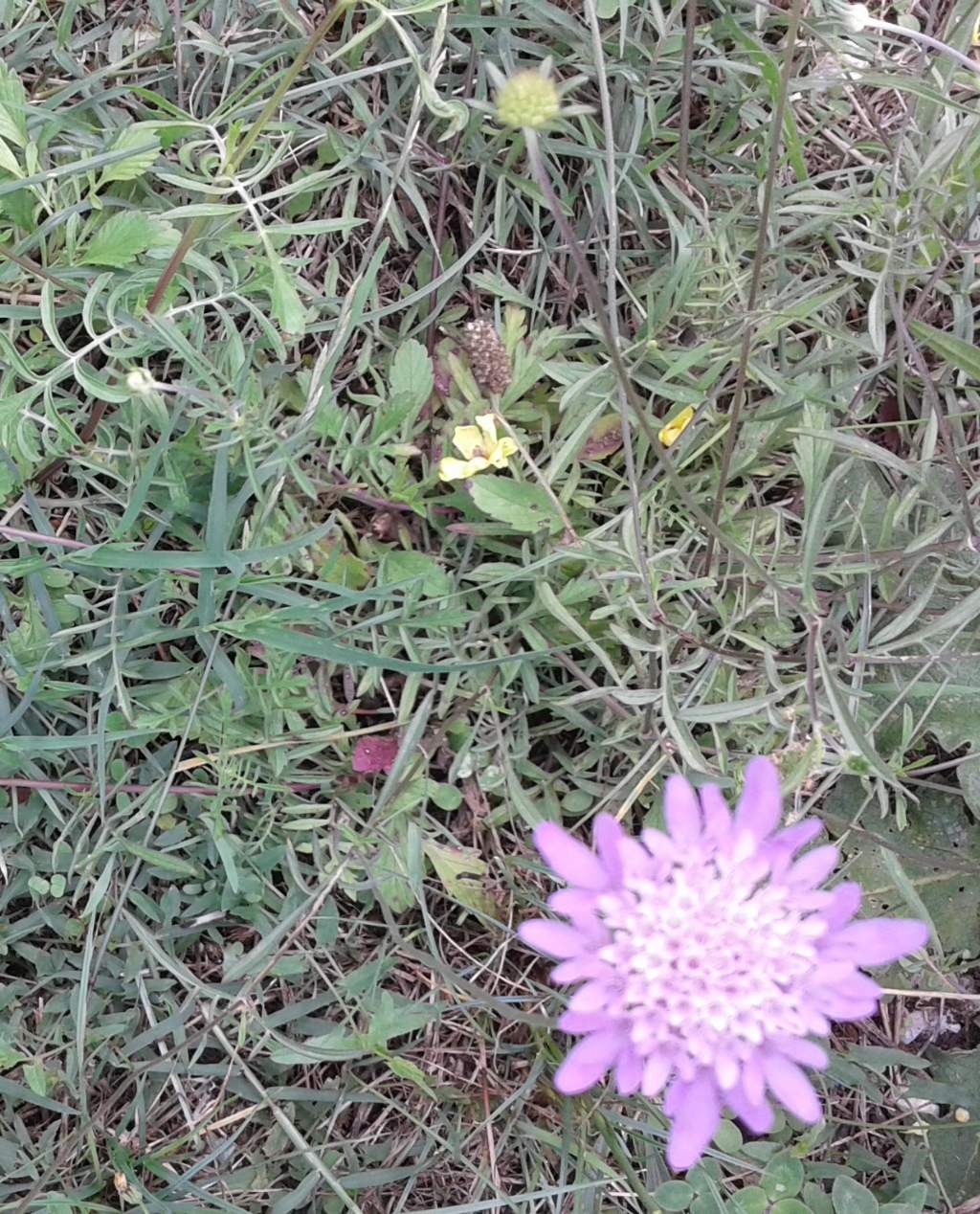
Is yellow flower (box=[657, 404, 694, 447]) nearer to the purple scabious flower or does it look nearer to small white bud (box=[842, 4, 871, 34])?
small white bud (box=[842, 4, 871, 34])

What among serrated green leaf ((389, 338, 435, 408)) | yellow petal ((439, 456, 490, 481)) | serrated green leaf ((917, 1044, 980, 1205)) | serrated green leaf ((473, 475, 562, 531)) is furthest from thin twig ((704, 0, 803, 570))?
serrated green leaf ((917, 1044, 980, 1205))

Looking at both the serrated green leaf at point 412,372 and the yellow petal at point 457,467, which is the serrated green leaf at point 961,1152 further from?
the serrated green leaf at point 412,372

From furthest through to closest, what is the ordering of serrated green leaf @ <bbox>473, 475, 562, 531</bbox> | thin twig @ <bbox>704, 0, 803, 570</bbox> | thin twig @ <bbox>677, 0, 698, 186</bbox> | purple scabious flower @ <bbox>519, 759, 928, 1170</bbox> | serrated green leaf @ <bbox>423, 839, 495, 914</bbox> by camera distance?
serrated green leaf @ <bbox>423, 839, 495, 914</bbox>
serrated green leaf @ <bbox>473, 475, 562, 531</bbox>
thin twig @ <bbox>677, 0, 698, 186</bbox>
thin twig @ <bbox>704, 0, 803, 570</bbox>
purple scabious flower @ <bbox>519, 759, 928, 1170</bbox>

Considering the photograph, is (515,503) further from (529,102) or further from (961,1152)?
(961,1152)

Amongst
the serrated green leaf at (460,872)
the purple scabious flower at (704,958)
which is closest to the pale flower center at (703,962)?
the purple scabious flower at (704,958)

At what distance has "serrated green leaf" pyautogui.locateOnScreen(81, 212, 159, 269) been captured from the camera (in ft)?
5.97

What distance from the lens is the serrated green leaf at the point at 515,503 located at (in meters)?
1.85

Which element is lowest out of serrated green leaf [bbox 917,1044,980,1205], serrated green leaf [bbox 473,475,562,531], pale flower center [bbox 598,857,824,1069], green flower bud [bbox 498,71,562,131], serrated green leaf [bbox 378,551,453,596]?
serrated green leaf [bbox 917,1044,980,1205]

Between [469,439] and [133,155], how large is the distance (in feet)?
2.49

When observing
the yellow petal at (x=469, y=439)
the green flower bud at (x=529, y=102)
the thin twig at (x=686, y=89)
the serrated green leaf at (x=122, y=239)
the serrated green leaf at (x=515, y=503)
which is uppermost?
the green flower bud at (x=529, y=102)

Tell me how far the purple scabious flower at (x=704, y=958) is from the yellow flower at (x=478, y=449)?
0.88m

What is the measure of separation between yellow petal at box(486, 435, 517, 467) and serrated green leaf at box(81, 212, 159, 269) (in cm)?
69

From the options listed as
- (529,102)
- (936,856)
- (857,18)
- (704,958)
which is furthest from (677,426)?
(704,958)

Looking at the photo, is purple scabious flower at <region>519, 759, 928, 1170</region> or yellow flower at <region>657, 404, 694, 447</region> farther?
yellow flower at <region>657, 404, 694, 447</region>
